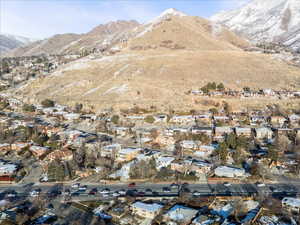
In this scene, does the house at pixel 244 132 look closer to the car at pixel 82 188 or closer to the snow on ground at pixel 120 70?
the car at pixel 82 188

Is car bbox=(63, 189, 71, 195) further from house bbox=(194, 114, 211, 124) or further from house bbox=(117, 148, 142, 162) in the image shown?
house bbox=(194, 114, 211, 124)

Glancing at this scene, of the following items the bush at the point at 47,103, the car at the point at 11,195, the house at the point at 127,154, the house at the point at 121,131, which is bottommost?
the car at the point at 11,195

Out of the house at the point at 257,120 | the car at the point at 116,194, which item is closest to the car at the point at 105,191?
the car at the point at 116,194

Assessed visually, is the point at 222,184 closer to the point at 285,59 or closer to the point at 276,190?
the point at 276,190

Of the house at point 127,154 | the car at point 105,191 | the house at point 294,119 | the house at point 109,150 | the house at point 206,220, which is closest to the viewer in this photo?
the house at point 206,220

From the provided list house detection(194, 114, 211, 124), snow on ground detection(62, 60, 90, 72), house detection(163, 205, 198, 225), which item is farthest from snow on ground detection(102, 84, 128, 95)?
house detection(163, 205, 198, 225)

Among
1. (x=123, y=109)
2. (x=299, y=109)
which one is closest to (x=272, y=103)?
(x=299, y=109)

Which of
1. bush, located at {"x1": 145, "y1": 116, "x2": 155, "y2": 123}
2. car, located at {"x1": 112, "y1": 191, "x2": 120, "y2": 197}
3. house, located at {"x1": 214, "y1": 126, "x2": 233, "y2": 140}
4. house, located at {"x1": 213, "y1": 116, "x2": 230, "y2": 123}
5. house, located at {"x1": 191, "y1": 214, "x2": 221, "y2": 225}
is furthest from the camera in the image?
bush, located at {"x1": 145, "y1": 116, "x2": 155, "y2": 123}
